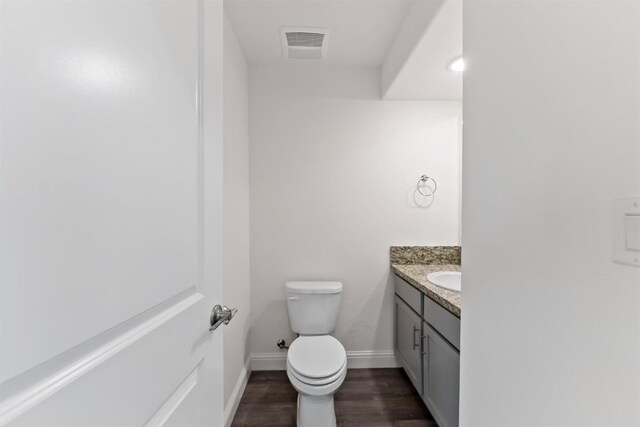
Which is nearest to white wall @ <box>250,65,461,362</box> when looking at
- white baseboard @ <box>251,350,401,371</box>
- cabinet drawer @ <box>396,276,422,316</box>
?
white baseboard @ <box>251,350,401,371</box>

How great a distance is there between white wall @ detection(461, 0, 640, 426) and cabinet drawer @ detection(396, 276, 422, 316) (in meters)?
0.90

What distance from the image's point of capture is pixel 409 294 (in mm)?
1971

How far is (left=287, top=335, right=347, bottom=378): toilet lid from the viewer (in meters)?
1.55

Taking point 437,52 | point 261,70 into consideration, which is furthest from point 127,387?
point 261,70

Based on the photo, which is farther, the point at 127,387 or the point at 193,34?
the point at 193,34

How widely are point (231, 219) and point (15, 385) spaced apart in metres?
1.51

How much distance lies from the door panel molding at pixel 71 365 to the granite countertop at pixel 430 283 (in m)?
1.14

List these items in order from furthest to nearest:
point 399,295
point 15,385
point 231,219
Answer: point 399,295
point 231,219
point 15,385

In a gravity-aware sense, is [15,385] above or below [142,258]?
below

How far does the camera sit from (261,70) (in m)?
2.30

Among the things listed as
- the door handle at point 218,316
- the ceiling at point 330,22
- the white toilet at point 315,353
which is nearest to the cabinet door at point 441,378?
the white toilet at point 315,353

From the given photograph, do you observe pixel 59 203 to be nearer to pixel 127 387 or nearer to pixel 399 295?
pixel 127 387

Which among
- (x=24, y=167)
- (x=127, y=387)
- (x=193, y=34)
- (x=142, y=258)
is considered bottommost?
(x=127, y=387)

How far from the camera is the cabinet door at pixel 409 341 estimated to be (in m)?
1.78
